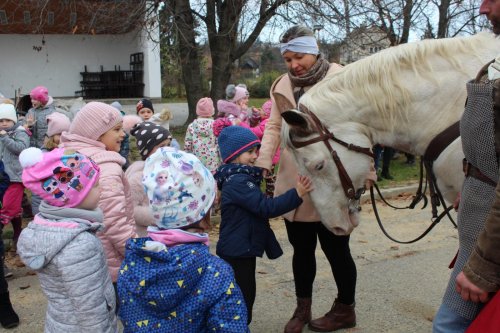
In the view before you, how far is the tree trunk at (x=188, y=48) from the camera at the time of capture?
10.9 meters

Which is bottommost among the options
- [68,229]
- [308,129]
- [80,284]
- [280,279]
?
[280,279]

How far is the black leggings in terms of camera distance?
312 centimetres

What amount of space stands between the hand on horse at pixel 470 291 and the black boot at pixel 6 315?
10.2ft

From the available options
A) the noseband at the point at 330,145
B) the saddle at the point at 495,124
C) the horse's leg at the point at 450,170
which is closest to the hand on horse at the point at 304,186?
the noseband at the point at 330,145

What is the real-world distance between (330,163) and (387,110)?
393mm

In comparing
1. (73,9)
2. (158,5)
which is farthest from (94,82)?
(158,5)

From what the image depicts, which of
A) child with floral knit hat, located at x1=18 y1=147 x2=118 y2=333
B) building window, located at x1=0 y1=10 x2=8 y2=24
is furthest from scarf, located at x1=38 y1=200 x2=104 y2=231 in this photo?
building window, located at x1=0 y1=10 x2=8 y2=24

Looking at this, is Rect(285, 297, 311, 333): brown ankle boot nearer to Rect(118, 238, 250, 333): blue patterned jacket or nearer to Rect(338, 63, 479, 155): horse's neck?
Rect(338, 63, 479, 155): horse's neck

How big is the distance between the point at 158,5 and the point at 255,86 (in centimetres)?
1903

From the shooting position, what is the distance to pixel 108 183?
9.14ft

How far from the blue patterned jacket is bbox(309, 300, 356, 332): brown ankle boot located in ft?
5.31

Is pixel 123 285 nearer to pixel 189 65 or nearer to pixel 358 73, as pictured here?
pixel 358 73

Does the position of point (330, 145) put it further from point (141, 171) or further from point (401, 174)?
point (401, 174)

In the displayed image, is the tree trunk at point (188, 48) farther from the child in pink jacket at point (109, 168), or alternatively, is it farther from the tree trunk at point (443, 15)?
the child in pink jacket at point (109, 168)
